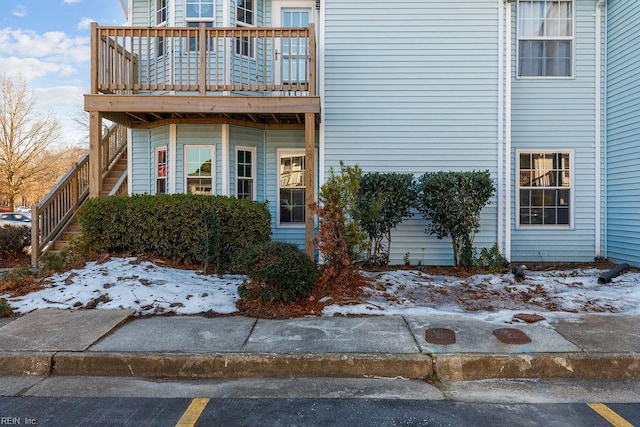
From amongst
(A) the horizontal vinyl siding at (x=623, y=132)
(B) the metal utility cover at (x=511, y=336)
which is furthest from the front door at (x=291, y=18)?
(B) the metal utility cover at (x=511, y=336)

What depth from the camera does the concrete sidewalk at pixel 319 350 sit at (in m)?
3.99

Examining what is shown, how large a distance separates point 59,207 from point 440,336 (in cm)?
855

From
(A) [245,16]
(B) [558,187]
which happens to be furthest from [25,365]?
(B) [558,187]

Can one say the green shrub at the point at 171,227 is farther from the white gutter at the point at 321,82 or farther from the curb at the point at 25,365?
the curb at the point at 25,365

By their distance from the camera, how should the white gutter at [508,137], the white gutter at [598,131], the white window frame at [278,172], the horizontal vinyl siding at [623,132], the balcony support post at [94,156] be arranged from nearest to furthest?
the balcony support post at [94,156] → the horizontal vinyl siding at [623,132] → the white gutter at [508,137] → the white gutter at [598,131] → the white window frame at [278,172]

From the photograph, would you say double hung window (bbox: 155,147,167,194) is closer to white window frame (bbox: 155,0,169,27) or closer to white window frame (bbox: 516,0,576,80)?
white window frame (bbox: 155,0,169,27)

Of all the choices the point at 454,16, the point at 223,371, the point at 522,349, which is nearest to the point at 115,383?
the point at 223,371

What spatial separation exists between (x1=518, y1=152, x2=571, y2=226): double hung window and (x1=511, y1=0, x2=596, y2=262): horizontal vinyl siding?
0.50 feet

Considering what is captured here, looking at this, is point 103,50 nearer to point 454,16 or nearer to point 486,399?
point 454,16

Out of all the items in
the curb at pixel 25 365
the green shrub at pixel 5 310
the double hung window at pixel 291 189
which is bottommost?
the curb at pixel 25 365

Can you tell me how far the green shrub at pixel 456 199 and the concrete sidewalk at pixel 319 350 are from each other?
3.38 metres

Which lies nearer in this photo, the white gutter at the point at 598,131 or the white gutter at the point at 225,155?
the white gutter at the point at 598,131

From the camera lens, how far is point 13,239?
1014 cm

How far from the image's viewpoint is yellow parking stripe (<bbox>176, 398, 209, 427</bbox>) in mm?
3107
